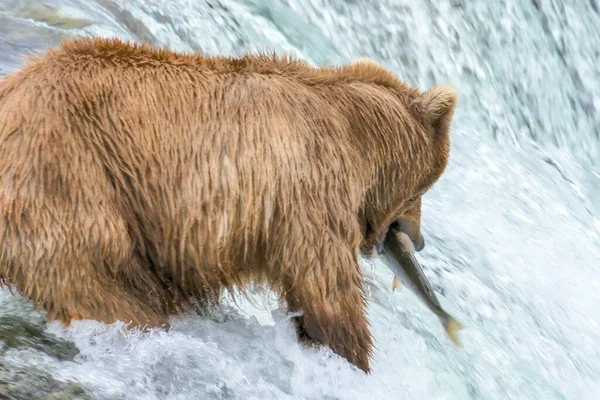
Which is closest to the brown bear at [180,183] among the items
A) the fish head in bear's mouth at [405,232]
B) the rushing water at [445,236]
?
the rushing water at [445,236]

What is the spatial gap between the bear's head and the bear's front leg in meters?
0.50

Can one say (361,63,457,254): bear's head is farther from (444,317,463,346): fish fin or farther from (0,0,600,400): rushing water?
(444,317,463,346): fish fin

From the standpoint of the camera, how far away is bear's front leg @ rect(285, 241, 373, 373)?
11.9 feet

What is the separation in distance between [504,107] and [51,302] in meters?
6.40

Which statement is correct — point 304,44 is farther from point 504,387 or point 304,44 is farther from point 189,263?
point 189,263

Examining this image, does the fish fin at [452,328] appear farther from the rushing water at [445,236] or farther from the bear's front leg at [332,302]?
the bear's front leg at [332,302]

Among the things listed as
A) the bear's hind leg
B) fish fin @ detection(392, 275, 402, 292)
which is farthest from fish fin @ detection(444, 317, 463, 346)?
the bear's hind leg

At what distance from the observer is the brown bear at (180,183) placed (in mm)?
3189

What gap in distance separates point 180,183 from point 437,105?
131 cm

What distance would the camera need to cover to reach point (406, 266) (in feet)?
15.0

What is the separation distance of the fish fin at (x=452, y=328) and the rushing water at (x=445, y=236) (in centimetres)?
7

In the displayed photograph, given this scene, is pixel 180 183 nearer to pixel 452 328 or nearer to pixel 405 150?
pixel 405 150

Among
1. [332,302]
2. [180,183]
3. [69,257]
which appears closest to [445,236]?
[332,302]

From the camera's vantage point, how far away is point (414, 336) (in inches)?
191
